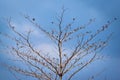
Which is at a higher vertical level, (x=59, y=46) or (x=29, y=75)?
(x=59, y=46)

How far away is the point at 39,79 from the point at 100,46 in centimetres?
261

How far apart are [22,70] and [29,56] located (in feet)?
1.95

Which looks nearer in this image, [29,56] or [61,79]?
[61,79]

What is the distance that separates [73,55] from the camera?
27.2 feet

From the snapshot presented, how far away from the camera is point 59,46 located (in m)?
8.35

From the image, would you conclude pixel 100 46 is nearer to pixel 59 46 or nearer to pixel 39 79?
pixel 59 46

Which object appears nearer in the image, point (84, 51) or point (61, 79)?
point (61, 79)

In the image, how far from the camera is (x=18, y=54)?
845 cm

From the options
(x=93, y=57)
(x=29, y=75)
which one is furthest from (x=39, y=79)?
(x=93, y=57)

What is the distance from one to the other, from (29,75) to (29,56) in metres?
0.72

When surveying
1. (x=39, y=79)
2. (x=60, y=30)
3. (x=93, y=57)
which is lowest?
(x=39, y=79)

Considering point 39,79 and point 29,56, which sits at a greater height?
point 29,56

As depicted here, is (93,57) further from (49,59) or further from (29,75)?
(29,75)

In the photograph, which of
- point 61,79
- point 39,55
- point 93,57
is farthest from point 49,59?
point 93,57
